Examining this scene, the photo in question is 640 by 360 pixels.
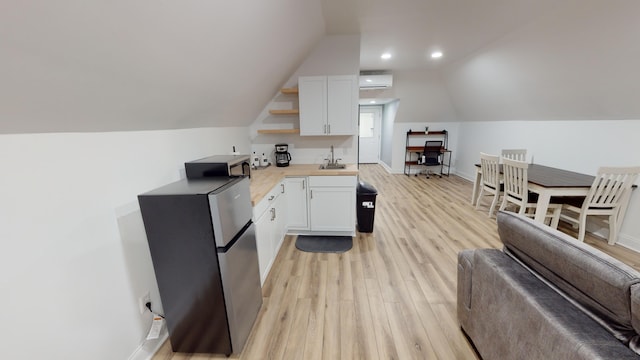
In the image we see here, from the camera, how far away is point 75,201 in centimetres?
120

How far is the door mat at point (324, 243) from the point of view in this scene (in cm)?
296

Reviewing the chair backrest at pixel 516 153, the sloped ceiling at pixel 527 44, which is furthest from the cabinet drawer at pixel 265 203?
the chair backrest at pixel 516 153

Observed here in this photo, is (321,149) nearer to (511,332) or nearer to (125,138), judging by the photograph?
(125,138)

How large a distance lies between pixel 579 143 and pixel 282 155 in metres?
4.19

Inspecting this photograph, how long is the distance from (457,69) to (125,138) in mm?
5674

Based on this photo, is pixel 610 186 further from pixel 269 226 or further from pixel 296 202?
pixel 269 226

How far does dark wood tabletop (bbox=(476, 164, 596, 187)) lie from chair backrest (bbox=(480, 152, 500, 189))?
0.39 m

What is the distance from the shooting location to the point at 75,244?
47.1 inches

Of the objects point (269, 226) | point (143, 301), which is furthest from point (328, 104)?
point (143, 301)

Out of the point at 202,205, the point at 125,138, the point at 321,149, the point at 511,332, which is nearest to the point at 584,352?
the point at 511,332

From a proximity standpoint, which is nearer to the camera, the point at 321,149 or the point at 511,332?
the point at 511,332

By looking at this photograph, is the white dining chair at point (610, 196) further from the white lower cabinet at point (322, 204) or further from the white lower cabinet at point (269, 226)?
the white lower cabinet at point (269, 226)

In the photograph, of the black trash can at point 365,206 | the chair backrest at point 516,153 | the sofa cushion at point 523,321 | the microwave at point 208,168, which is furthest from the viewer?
the chair backrest at point 516,153

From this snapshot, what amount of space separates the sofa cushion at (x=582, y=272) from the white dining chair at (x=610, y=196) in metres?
2.42
